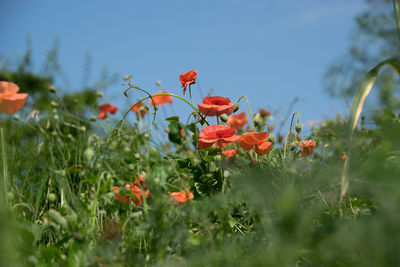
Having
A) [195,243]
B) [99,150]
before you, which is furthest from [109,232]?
[99,150]

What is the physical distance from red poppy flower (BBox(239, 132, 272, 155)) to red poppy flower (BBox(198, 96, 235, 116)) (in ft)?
0.47

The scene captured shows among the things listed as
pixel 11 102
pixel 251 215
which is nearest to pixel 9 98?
pixel 11 102

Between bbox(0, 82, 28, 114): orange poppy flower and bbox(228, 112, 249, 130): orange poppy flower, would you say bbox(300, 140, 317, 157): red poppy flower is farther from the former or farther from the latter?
bbox(0, 82, 28, 114): orange poppy flower

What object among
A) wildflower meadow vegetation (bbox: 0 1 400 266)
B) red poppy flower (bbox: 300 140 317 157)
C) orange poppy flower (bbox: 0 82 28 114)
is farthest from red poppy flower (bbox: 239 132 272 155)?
orange poppy flower (bbox: 0 82 28 114)

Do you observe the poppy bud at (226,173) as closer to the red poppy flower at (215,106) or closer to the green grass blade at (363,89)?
the red poppy flower at (215,106)

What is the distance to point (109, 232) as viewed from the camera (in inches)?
34.3

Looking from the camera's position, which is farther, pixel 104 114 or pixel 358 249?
pixel 104 114

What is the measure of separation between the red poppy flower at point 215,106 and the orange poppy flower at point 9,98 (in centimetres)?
58

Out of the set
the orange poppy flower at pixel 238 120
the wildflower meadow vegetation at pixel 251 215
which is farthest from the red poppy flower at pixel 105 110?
the wildflower meadow vegetation at pixel 251 215

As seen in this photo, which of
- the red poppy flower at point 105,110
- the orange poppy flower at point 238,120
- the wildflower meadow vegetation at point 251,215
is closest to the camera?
the wildflower meadow vegetation at point 251,215

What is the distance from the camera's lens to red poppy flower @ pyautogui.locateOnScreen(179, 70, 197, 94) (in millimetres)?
1411

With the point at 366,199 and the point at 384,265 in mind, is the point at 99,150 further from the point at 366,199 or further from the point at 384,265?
the point at 384,265

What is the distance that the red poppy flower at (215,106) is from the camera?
129 cm

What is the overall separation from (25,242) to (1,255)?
1.00ft
